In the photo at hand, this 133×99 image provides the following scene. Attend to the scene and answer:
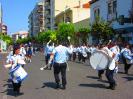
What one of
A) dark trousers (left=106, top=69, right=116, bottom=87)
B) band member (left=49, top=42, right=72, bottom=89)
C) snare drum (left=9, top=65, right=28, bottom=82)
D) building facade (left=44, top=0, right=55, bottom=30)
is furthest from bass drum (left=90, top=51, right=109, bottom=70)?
building facade (left=44, top=0, right=55, bottom=30)

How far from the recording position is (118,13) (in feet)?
150

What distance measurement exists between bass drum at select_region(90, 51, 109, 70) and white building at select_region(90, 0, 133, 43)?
22.6m

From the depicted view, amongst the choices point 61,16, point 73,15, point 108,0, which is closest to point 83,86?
point 108,0

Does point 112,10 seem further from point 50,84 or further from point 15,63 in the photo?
point 15,63

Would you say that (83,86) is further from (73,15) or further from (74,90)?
(73,15)

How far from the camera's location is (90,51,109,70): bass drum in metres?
16.0

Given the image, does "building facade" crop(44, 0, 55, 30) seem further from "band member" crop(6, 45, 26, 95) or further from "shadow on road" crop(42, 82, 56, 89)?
"band member" crop(6, 45, 26, 95)

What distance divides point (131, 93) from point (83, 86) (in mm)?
2570

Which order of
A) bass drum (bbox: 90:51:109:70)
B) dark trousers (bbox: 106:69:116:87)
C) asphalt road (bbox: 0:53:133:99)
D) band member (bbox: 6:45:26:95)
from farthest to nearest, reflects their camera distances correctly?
bass drum (bbox: 90:51:109:70) → dark trousers (bbox: 106:69:116:87) → band member (bbox: 6:45:26:95) → asphalt road (bbox: 0:53:133:99)

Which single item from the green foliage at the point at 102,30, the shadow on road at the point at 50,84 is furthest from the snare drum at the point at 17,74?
the green foliage at the point at 102,30

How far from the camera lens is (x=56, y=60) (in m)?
15.2

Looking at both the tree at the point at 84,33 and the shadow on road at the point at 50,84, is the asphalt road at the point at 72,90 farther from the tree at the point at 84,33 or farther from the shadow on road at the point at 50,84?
the tree at the point at 84,33

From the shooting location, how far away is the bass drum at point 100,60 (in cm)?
1597

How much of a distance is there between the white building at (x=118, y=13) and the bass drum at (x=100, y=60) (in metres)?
22.6
